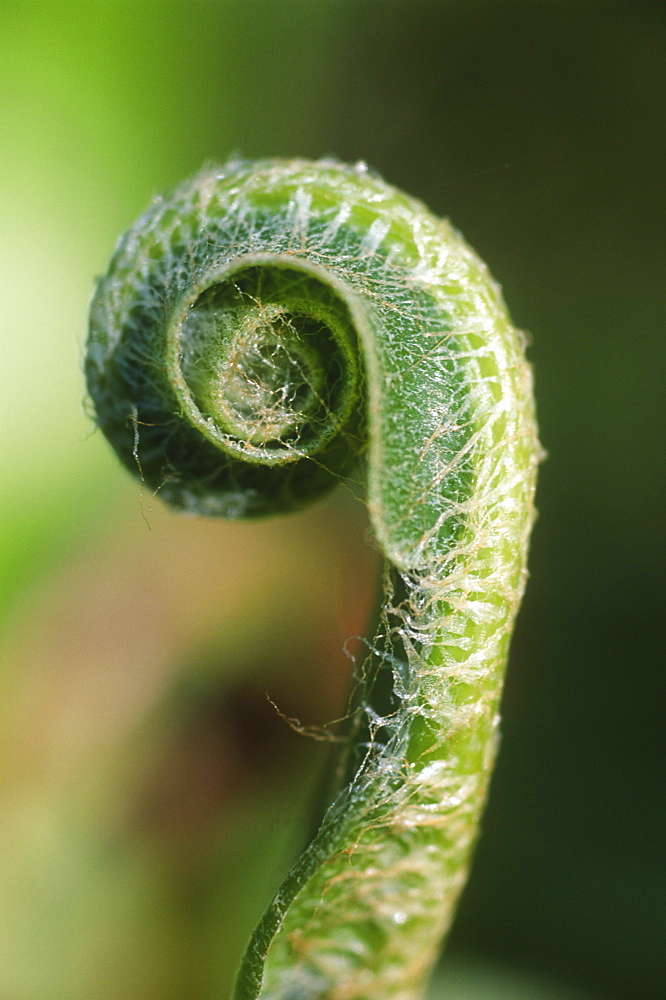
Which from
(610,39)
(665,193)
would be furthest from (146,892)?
(610,39)

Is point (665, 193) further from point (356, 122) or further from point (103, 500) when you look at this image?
point (103, 500)

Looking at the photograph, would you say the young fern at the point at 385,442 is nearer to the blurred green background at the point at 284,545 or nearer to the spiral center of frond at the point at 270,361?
the spiral center of frond at the point at 270,361

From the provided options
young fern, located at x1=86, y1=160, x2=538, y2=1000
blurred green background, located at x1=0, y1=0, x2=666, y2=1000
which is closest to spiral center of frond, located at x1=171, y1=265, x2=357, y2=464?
young fern, located at x1=86, y1=160, x2=538, y2=1000

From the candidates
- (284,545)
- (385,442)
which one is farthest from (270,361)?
(284,545)

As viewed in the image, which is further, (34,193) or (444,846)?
(34,193)

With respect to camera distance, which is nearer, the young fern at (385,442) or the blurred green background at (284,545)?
the young fern at (385,442)

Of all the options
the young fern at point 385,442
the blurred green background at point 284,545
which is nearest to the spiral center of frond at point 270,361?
the young fern at point 385,442
